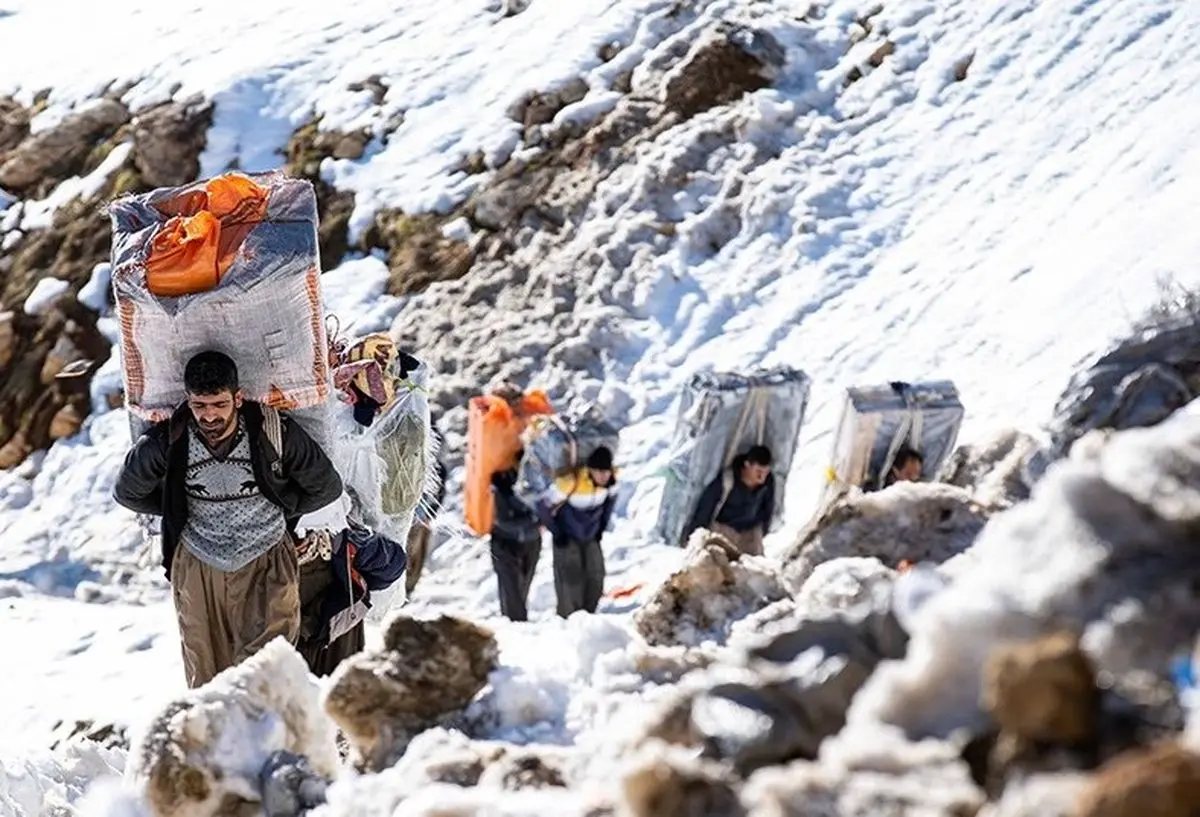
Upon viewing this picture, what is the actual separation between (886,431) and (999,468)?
2.71 metres

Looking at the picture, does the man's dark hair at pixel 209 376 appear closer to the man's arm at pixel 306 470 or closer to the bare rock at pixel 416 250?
the man's arm at pixel 306 470

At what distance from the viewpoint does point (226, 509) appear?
563 cm

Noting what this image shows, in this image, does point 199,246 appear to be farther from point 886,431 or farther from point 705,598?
point 886,431

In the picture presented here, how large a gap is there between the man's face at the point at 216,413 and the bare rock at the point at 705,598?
211 cm

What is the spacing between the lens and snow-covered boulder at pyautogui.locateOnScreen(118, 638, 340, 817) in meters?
3.27

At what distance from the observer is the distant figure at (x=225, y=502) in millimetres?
5527

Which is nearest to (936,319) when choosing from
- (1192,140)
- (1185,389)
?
(1192,140)

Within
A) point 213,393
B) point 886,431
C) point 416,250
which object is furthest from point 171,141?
point 213,393

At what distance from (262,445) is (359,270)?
964cm

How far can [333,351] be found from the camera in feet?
25.4

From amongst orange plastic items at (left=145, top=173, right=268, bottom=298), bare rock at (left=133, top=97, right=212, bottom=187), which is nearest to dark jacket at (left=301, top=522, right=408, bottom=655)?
orange plastic items at (left=145, top=173, right=268, bottom=298)

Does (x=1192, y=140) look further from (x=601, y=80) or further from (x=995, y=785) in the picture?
(x=995, y=785)

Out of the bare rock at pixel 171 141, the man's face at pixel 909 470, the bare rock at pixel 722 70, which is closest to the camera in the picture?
the man's face at pixel 909 470

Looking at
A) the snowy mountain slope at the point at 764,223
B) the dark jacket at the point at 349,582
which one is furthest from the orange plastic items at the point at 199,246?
the snowy mountain slope at the point at 764,223
